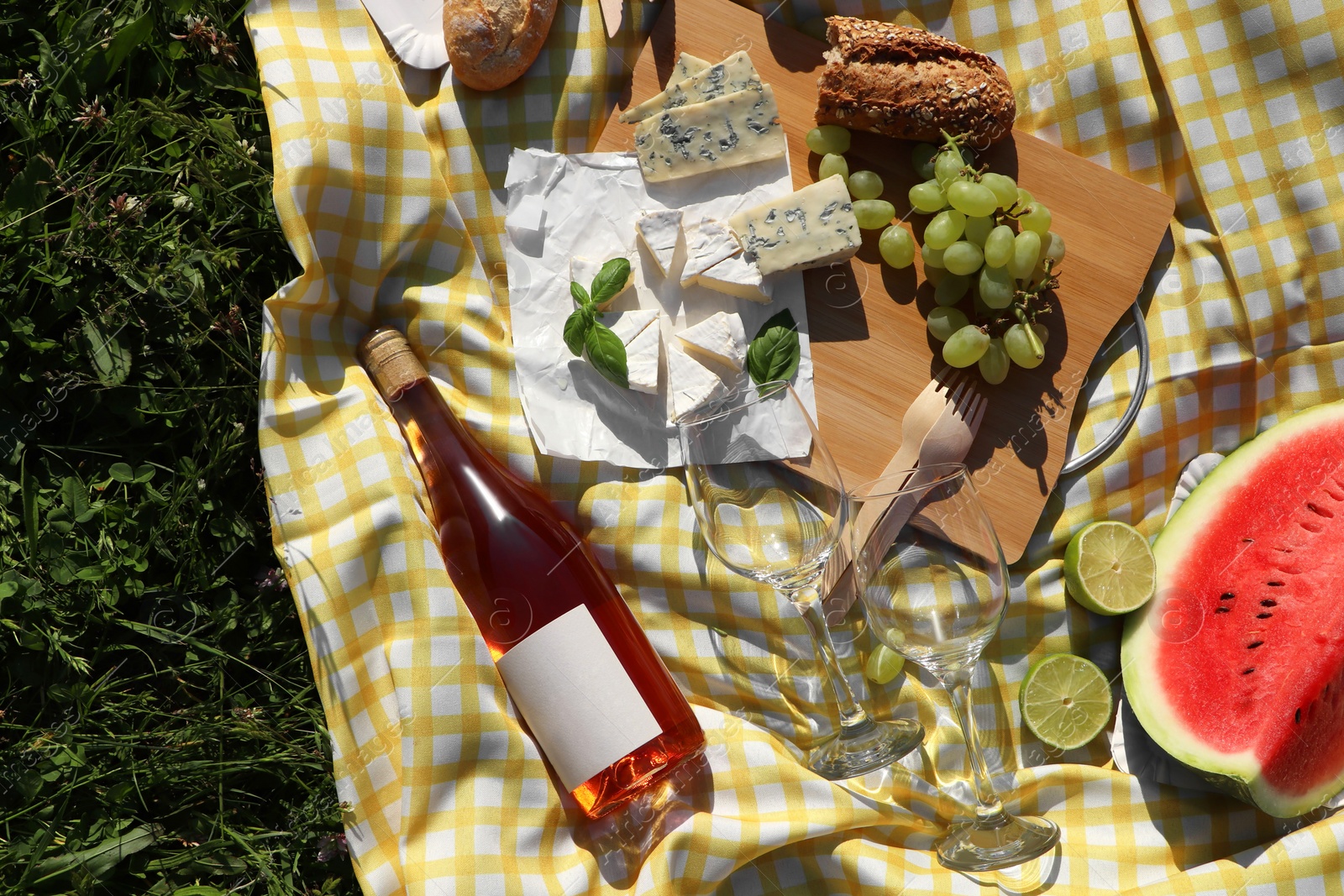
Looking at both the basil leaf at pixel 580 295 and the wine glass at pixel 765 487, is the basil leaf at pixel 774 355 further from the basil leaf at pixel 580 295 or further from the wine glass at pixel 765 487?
the basil leaf at pixel 580 295

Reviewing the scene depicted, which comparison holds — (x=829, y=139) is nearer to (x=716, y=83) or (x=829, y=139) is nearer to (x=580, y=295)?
(x=716, y=83)

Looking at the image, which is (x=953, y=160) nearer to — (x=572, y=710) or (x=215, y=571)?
(x=572, y=710)

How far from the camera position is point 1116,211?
191 centimetres

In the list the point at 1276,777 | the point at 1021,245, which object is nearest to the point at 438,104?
the point at 1021,245

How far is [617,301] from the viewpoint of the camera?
6.31 feet

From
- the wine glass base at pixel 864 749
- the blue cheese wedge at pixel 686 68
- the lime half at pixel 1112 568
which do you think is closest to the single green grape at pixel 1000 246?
the lime half at pixel 1112 568

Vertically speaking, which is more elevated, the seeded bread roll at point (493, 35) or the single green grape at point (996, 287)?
the seeded bread roll at point (493, 35)

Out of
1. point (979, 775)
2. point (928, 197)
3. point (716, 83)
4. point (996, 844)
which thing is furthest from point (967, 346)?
point (996, 844)

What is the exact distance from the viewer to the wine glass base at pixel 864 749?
179cm

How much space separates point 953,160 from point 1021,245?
22 centimetres

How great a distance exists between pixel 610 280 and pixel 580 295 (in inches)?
2.9

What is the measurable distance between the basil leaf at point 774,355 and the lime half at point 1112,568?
0.70 m

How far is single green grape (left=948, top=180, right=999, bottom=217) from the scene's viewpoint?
1.76 metres

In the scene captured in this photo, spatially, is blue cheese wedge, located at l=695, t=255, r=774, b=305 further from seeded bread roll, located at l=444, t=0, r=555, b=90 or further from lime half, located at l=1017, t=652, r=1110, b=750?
lime half, located at l=1017, t=652, r=1110, b=750
